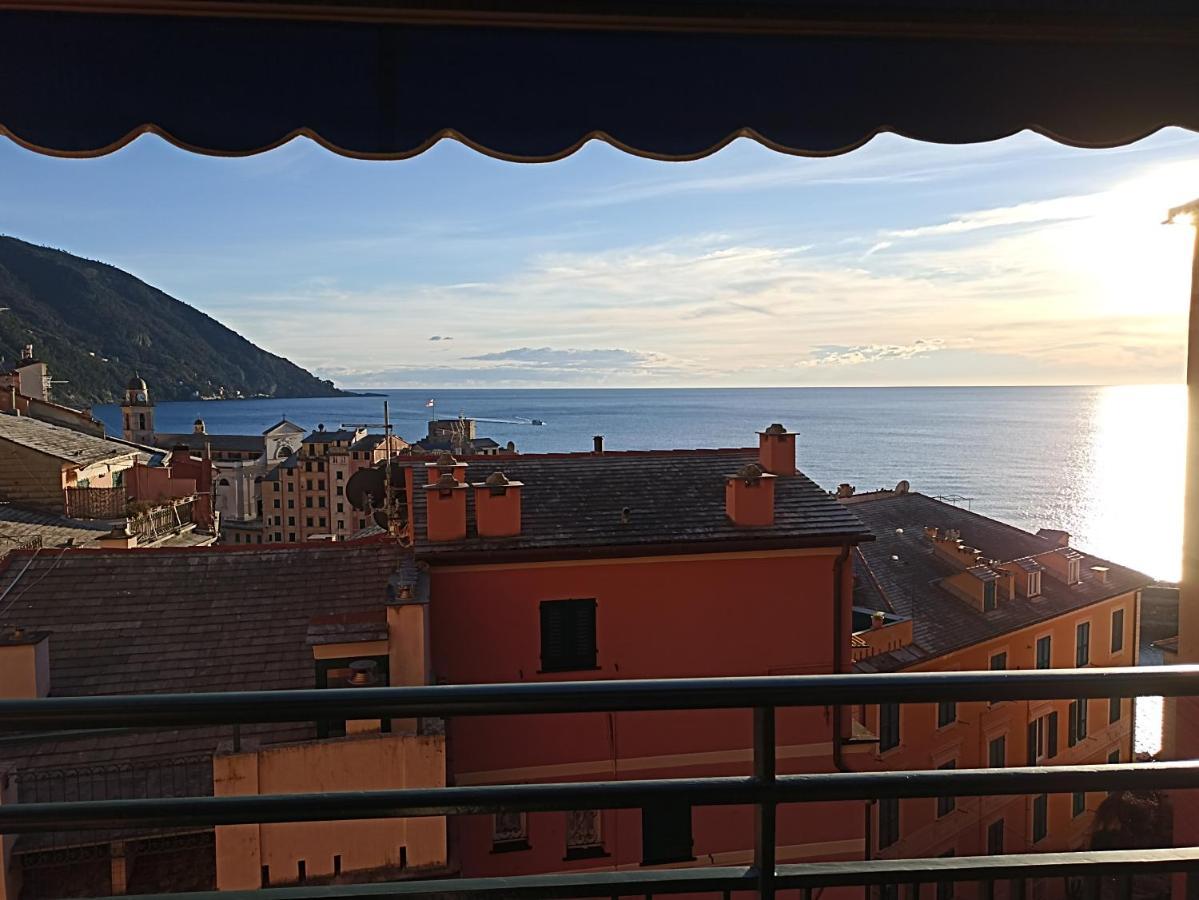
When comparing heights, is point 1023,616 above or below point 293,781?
below

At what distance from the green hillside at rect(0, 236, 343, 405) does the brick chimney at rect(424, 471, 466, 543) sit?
43.5 metres

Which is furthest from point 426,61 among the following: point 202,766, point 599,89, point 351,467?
point 351,467

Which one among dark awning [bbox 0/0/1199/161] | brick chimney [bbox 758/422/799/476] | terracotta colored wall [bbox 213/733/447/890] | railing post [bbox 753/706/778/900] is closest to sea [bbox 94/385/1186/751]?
dark awning [bbox 0/0/1199/161]

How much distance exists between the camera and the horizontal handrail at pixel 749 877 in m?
1.16

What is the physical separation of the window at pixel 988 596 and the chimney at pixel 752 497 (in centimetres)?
643

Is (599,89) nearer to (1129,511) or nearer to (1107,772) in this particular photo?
(1107,772)

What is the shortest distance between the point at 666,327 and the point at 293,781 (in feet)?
232

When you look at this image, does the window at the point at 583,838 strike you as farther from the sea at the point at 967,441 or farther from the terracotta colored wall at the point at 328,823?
the sea at the point at 967,441

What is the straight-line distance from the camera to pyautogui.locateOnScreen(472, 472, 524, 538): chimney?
26.6 ft

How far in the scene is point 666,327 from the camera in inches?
2911

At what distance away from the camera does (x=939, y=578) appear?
13.8 m

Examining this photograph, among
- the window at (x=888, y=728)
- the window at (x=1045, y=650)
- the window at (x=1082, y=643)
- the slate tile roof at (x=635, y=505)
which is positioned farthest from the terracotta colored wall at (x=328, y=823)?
the window at (x=1082, y=643)

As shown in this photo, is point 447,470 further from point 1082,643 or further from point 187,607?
point 1082,643

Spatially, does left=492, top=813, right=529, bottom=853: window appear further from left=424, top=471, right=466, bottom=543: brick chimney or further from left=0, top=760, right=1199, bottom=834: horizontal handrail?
left=0, top=760, right=1199, bottom=834: horizontal handrail
